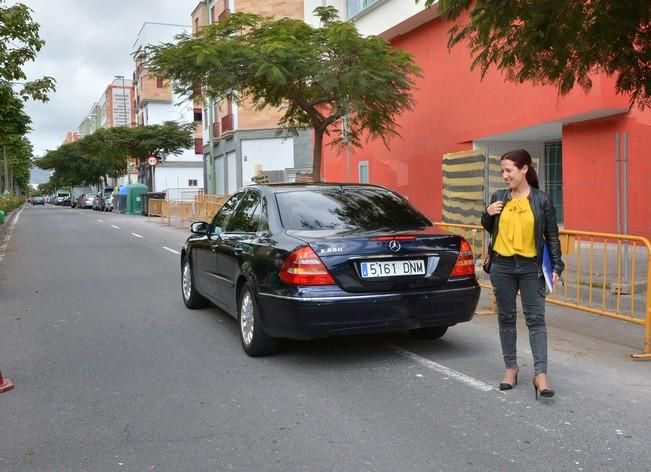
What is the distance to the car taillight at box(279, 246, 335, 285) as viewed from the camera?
5145mm

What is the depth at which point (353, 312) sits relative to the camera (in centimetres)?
515

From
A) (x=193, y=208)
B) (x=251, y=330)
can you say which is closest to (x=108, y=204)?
(x=193, y=208)

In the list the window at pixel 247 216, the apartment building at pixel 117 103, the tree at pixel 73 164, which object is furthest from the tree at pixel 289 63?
the apartment building at pixel 117 103

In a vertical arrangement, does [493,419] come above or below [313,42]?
below

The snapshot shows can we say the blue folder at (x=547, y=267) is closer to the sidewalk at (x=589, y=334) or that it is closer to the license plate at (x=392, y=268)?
the license plate at (x=392, y=268)

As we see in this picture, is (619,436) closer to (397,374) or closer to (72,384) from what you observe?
(397,374)

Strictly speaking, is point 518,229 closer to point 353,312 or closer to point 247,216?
point 353,312

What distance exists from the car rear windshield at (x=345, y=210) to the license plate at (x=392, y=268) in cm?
42

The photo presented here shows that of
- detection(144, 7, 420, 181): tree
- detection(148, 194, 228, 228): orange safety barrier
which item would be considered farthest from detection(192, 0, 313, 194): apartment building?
detection(144, 7, 420, 181): tree

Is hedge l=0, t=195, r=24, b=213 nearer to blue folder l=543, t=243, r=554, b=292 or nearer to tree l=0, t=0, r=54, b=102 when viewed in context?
tree l=0, t=0, r=54, b=102

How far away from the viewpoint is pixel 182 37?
45.4ft

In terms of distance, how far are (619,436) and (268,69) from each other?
10.2 metres

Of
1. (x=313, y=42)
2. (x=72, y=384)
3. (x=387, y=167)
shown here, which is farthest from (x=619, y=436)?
(x=387, y=167)

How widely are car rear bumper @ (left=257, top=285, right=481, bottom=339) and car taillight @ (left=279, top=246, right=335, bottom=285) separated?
11cm
